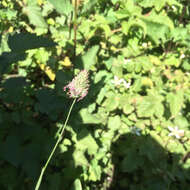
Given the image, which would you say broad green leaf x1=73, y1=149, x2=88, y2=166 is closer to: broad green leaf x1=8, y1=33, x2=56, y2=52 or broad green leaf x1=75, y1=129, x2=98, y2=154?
broad green leaf x1=75, y1=129, x2=98, y2=154

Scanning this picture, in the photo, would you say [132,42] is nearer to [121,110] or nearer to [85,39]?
[85,39]

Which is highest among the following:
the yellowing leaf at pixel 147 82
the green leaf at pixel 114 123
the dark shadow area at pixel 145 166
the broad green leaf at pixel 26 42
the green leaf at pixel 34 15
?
the broad green leaf at pixel 26 42

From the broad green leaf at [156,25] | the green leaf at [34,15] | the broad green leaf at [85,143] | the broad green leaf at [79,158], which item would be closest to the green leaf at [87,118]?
the broad green leaf at [85,143]

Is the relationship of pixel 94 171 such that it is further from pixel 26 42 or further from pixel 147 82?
pixel 26 42

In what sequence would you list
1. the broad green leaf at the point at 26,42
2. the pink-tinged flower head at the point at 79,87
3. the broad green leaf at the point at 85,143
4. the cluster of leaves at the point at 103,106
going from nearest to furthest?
the pink-tinged flower head at the point at 79,87
the broad green leaf at the point at 26,42
the cluster of leaves at the point at 103,106
the broad green leaf at the point at 85,143

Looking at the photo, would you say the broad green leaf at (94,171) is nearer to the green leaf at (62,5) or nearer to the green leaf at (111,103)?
the green leaf at (111,103)

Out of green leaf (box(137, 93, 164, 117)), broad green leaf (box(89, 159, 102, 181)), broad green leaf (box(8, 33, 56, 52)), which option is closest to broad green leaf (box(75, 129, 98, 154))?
broad green leaf (box(89, 159, 102, 181))

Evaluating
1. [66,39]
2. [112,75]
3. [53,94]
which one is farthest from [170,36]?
[53,94]
